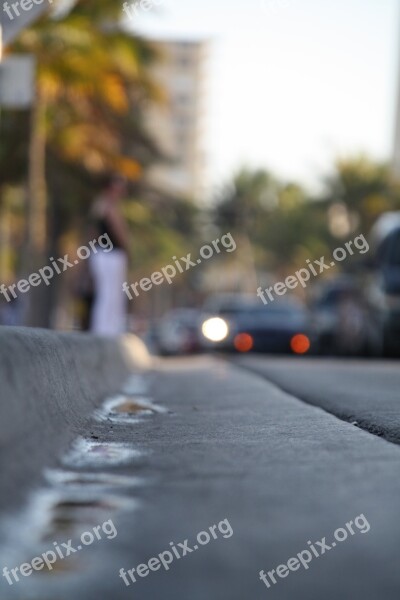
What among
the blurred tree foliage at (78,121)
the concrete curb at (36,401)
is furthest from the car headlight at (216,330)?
the concrete curb at (36,401)

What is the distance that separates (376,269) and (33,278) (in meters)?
7.27

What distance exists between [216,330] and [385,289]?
3654 millimetres

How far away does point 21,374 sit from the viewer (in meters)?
4.06

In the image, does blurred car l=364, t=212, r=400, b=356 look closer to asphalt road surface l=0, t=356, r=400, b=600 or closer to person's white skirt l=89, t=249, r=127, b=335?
person's white skirt l=89, t=249, r=127, b=335

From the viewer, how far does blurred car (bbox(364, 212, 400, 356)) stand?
62.0 ft

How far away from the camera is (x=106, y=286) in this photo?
13.2 metres

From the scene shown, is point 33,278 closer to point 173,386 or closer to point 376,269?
point 376,269

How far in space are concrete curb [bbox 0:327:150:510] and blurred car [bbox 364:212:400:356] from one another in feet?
40.3

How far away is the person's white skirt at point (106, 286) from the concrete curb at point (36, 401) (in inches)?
235

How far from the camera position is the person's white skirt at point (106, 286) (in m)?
13.1

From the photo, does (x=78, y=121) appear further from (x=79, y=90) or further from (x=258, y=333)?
(x=258, y=333)

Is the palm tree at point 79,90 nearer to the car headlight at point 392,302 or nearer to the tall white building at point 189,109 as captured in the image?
the car headlight at point 392,302

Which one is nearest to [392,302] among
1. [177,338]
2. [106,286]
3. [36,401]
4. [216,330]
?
[216,330]

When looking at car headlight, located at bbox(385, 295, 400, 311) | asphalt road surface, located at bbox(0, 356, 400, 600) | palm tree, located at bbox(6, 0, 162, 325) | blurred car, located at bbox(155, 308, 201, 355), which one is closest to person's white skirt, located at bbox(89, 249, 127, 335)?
car headlight, located at bbox(385, 295, 400, 311)
